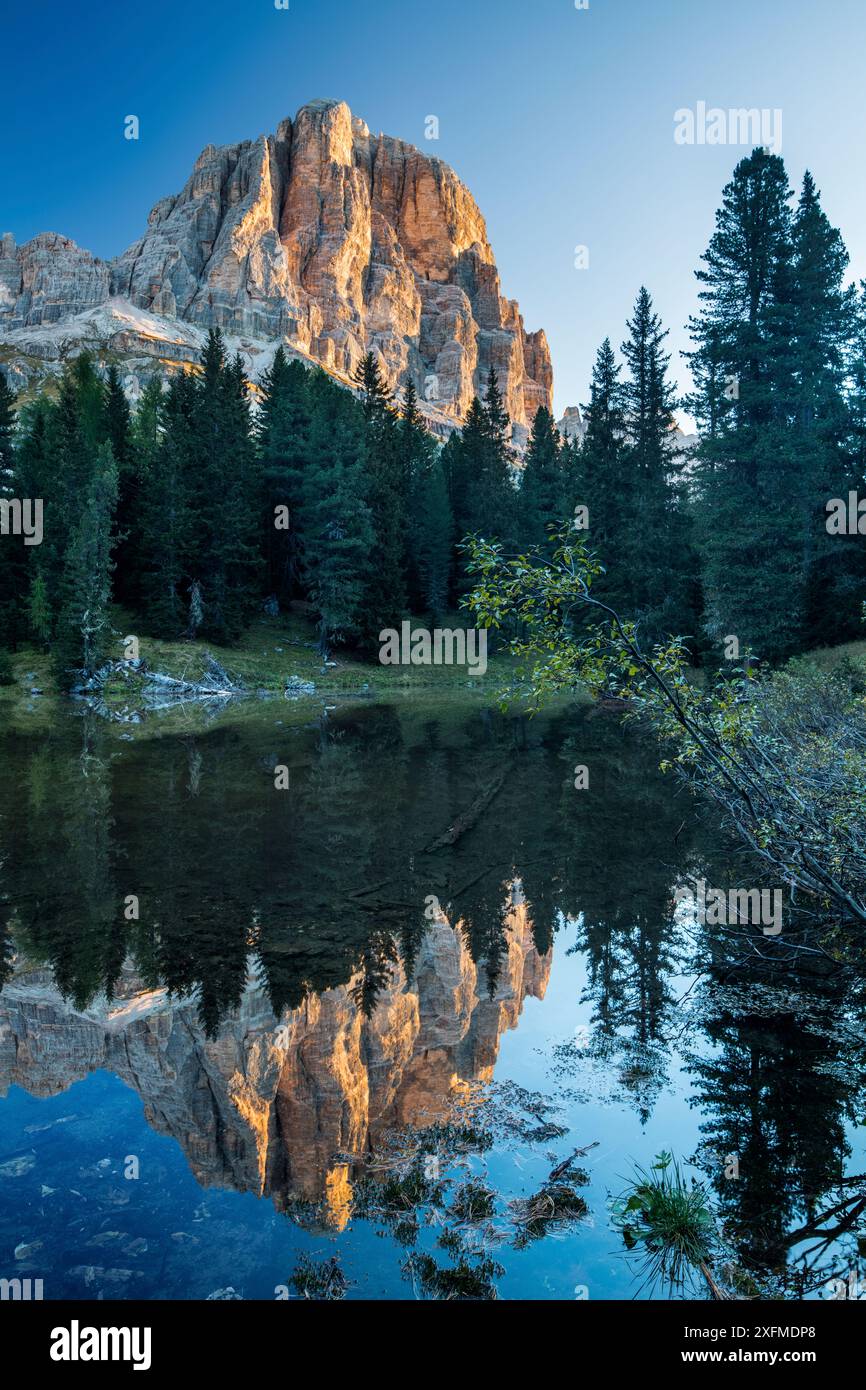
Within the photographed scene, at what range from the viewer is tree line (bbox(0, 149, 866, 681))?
108ft

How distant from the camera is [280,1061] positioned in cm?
700

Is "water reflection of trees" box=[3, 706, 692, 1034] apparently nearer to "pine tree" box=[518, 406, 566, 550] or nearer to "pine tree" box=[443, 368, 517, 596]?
"pine tree" box=[443, 368, 517, 596]

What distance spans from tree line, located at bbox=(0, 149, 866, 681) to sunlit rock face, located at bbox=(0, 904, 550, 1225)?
14784 mm

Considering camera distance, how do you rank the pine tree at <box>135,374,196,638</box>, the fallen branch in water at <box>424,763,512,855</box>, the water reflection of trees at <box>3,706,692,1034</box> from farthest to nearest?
the pine tree at <box>135,374,196,638</box>, the fallen branch in water at <box>424,763,512,855</box>, the water reflection of trees at <box>3,706,692,1034</box>

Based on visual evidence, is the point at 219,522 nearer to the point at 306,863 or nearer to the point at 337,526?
the point at 337,526

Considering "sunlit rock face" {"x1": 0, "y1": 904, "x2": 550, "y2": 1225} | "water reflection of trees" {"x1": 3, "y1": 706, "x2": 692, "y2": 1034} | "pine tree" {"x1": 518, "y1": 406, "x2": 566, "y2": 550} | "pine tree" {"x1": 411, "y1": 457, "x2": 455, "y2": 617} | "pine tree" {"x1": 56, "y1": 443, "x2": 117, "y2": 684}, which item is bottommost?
"sunlit rock face" {"x1": 0, "y1": 904, "x2": 550, "y2": 1225}

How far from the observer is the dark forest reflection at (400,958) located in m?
6.02

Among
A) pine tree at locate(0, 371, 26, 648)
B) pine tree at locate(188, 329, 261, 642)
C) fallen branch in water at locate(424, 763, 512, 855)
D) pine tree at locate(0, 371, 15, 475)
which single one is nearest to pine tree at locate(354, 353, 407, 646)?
pine tree at locate(188, 329, 261, 642)

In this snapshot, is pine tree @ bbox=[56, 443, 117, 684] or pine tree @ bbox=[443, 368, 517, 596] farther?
pine tree @ bbox=[443, 368, 517, 596]

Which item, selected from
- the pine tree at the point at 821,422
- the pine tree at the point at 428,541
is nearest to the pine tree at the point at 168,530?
the pine tree at the point at 428,541

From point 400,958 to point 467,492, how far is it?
2468 inches

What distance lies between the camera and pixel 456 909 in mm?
11352

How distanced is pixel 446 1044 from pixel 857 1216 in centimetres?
366

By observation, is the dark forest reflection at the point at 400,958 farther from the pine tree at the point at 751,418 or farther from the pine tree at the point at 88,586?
the pine tree at the point at 88,586
